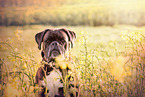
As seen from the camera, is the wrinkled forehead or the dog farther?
the wrinkled forehead

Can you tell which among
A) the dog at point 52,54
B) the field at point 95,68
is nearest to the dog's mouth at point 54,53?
the dog at point 52,54

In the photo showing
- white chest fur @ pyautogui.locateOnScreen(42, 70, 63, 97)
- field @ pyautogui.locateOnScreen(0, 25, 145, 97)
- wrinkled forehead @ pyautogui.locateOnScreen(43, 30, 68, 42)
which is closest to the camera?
field @ pyautogui.locateOnScreen(0, 25, 145, 97)

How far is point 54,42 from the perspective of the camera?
8.53 ft

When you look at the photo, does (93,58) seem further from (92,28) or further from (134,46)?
(92,28)

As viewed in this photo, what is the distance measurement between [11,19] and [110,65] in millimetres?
2584

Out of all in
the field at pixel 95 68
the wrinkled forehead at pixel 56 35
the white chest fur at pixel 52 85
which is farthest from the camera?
the wrinkled forehead at pixel 56 35

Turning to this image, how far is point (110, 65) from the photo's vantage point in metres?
2.67

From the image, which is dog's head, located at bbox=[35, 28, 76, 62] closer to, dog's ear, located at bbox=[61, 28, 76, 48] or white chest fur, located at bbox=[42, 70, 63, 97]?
dog's ear, located at bbox=[61, 28, 76, 48]

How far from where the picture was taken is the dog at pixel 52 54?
2.43 meters

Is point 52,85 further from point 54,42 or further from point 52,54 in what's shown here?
point 54,42

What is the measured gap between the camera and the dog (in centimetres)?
243

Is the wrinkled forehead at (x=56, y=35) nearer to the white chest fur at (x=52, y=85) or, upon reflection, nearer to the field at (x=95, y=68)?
the field at (x=95, y=68)

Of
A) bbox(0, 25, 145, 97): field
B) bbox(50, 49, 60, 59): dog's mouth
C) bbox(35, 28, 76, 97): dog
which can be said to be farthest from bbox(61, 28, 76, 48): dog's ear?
bbox(50, 49, 60, 59): dog's mouth

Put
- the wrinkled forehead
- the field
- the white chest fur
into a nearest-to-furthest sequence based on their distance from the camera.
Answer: the field, the white chest fur, the wrinkled forehead
